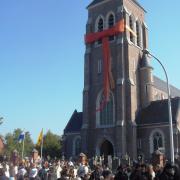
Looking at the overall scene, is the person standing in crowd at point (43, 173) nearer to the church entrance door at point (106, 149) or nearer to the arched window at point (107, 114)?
the arched window at point (107, 114)

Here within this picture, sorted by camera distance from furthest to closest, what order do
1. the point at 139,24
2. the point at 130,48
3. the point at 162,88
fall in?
the point at 162,88 → the point at 139,24 → the point at 130,48

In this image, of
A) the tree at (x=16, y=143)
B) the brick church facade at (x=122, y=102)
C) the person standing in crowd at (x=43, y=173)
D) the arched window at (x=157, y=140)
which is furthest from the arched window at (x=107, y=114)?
the tree at (x=16, y=143)

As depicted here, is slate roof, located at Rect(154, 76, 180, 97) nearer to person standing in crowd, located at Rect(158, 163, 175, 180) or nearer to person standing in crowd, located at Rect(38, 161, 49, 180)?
person standing in crowd, located at Rect(38, 161, 49, 180)

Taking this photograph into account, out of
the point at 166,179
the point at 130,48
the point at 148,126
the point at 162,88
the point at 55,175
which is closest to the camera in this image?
the point at 166,179

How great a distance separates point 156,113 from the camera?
37625 mm

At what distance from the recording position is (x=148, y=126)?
121 feet

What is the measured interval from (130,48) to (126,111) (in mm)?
8007

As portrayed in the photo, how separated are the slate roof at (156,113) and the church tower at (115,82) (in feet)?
2.80

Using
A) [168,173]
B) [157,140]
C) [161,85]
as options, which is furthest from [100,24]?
[168,173]

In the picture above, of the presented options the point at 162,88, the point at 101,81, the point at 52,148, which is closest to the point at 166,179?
the point at 101,81

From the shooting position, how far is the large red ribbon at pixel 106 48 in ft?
129

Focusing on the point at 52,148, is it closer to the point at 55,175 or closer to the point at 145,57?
the point at 145,57

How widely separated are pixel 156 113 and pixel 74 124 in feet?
40.8

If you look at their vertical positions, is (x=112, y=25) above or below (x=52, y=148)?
above
